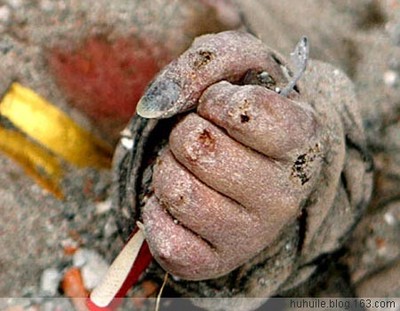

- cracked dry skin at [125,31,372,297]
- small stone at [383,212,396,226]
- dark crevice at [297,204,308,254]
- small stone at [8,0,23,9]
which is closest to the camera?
cracked dry skin at [125,31,372,297]

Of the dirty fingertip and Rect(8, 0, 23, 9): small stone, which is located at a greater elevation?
the dirty fingertip

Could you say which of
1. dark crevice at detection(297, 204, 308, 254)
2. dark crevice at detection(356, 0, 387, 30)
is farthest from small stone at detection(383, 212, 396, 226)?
dark crevice at detection(356, 0, 387, 30)

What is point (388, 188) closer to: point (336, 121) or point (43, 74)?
point (336, 121)

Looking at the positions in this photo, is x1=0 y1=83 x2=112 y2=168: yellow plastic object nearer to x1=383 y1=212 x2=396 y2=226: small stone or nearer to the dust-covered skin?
the dust-covered skin

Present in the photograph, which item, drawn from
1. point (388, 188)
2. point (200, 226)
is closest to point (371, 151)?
point (388, 188)

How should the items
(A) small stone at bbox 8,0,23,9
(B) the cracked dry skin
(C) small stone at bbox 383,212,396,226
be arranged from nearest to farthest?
(B) the cracked dry skin, (A) small stone at bbox 8,0,23,9, (C) small stone at bbox 383,212,396,226

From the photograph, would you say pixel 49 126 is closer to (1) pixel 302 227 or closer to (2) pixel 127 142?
(2) pixel 127 142

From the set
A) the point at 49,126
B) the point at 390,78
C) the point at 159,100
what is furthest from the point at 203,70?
the point at 390,78
